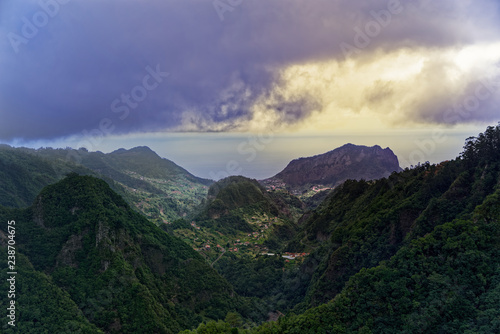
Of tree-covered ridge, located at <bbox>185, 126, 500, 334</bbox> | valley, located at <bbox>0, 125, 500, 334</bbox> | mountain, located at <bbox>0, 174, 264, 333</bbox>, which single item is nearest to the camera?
tree-covered ridge, located at <bbox>185, 126, 500, 334</bbox>

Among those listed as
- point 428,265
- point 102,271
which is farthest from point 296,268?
point 102,271

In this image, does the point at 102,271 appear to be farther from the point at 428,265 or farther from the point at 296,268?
the point at 428,265

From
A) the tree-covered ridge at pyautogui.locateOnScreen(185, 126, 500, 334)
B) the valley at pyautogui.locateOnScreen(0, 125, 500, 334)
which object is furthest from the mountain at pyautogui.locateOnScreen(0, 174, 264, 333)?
the tree-covered ridge at pyautogui.locateOnScreen(185, 126, 500, 334)

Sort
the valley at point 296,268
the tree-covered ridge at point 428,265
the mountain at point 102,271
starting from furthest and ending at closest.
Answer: the mountain at point 102,271
the valley at point 296,268
the tree-covered ridge at point 428,265

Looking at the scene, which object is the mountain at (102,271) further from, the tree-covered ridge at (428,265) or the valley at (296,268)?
the tree-covered ridge at (428,265)

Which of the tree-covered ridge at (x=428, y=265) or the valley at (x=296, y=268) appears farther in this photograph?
the valley at (x=296, y=268)

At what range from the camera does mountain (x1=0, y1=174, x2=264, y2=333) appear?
33.2 metres

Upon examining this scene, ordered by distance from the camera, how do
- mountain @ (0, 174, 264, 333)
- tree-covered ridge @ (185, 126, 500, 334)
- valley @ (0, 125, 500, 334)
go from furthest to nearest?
1. mountain @ (0, 174, 264, 333)
2. valley @ (0, 125, 500, 334)
3. tree-covered ridge @ (185, 126, 500, 334)

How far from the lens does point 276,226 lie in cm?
10181

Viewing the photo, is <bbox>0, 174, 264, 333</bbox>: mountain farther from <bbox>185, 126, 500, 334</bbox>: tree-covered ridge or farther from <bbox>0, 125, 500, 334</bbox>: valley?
<bbox>185, 126, 500, 334</bbox>: tree-covered ridge

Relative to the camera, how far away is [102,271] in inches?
1469

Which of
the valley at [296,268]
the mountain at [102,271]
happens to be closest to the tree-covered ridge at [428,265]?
the valley at [296,268]

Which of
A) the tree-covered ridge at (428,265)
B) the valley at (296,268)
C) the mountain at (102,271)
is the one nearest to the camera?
the tree-covered ridge at (428,265)

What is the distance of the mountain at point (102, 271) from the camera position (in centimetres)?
3319
